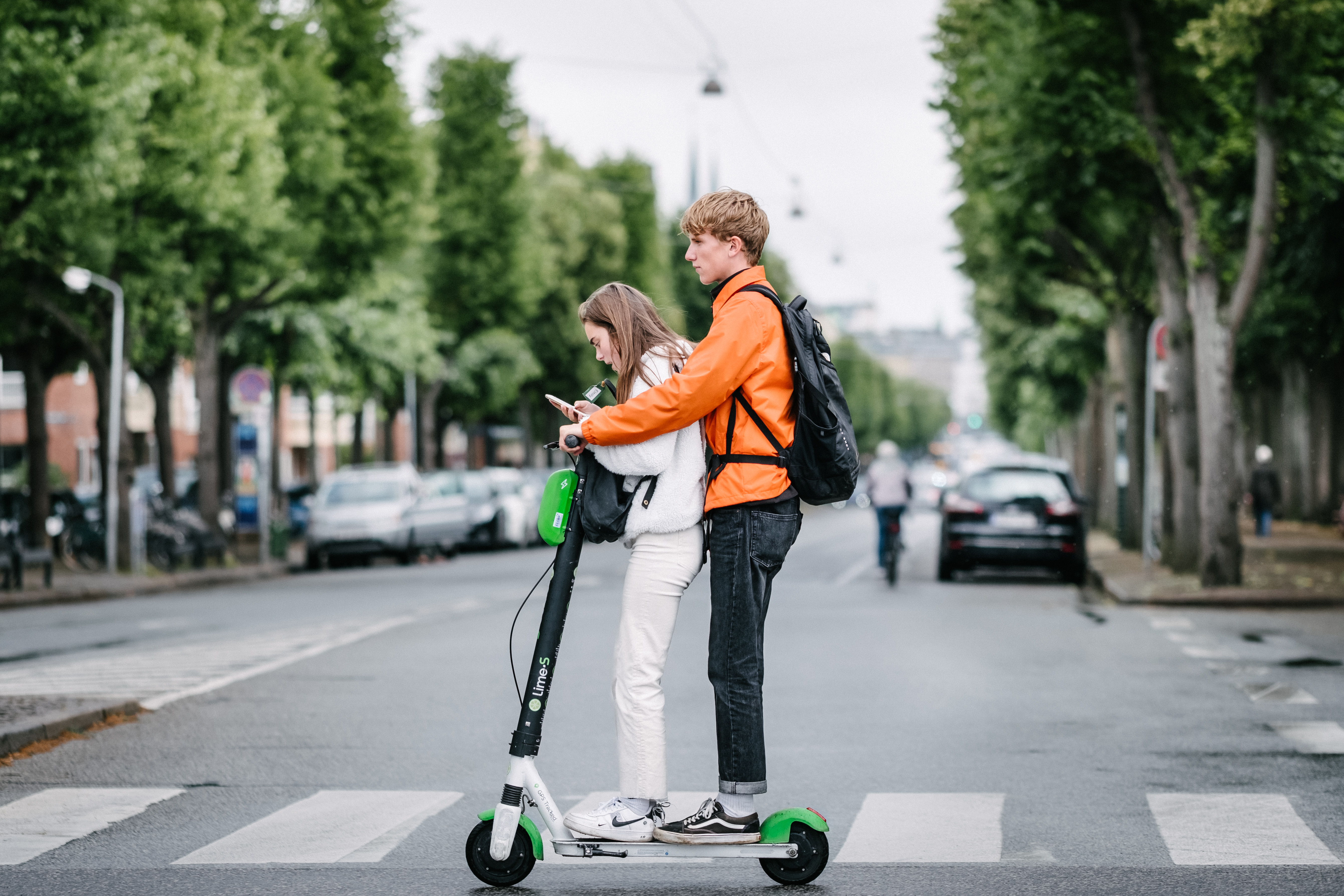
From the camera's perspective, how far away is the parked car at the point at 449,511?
31.4 m

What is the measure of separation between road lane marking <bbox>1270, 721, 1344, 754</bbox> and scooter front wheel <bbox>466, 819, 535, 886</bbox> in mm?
4256

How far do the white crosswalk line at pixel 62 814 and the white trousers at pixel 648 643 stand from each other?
2072 millimetres

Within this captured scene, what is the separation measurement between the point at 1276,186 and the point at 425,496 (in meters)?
17.2

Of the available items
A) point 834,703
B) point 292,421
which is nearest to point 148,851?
point 834,703

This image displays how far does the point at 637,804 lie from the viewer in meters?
5.12

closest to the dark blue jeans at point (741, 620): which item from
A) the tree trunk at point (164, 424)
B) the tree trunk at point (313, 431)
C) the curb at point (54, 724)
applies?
the curb at point (54, 724)

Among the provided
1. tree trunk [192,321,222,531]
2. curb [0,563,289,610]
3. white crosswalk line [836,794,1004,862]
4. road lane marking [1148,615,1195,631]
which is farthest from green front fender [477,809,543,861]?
tree trunk [192,321,222,531]

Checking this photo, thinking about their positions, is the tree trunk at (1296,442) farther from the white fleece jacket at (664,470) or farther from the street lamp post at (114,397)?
the white fleece jacket at (664,470)

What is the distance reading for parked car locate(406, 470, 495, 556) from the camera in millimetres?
31359

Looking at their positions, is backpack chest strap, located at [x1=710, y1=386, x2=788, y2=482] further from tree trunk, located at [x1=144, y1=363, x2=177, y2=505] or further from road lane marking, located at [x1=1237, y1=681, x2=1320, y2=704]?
tree trunk, located at [x1=144, y1=363, x2=177, y2=505]

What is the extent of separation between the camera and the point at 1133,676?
11.4 m

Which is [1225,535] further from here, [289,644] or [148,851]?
[148,851]

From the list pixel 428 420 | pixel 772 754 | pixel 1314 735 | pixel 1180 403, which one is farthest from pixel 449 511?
pixel 1314 735

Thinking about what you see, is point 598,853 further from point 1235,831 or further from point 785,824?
point 1235,831
